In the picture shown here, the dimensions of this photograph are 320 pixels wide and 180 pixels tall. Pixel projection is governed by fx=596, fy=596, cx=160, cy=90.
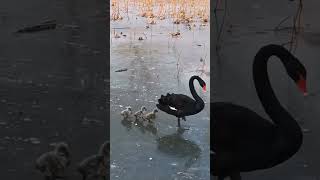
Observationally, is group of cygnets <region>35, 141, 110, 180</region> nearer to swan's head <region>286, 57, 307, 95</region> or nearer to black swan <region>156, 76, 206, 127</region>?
black swan <region>156, 76, 206, 127</region>

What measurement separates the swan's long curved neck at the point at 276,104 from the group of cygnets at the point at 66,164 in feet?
4.30

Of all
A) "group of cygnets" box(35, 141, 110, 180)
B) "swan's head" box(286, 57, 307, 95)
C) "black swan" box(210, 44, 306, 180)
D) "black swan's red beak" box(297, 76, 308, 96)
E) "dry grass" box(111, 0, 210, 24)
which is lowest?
"group of cygnets" box(35, 141, 110, 180)

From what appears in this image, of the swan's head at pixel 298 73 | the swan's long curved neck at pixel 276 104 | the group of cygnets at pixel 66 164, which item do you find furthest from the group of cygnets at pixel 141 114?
the swan's head at pixel 298 73

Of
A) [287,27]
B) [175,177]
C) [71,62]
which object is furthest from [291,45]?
[71,62]

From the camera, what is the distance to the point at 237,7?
4703 mm

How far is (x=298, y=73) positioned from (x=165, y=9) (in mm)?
1175

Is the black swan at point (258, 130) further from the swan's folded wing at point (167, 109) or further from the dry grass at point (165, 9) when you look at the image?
the dry grass at point (165, 9)

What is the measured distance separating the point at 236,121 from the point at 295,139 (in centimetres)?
49

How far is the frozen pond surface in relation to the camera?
15.6 ft

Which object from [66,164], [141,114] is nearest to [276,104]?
[141,114]

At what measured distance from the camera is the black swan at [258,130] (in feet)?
15.5

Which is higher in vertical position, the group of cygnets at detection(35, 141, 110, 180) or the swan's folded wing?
the swan's folded wing

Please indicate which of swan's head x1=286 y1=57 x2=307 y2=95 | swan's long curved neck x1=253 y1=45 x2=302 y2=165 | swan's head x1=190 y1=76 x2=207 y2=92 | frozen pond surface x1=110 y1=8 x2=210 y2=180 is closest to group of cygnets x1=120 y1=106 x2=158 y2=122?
frozen pond surface x1=110 y1=8 x2=210 y2=180

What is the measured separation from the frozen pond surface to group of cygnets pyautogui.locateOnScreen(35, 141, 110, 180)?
73mm
